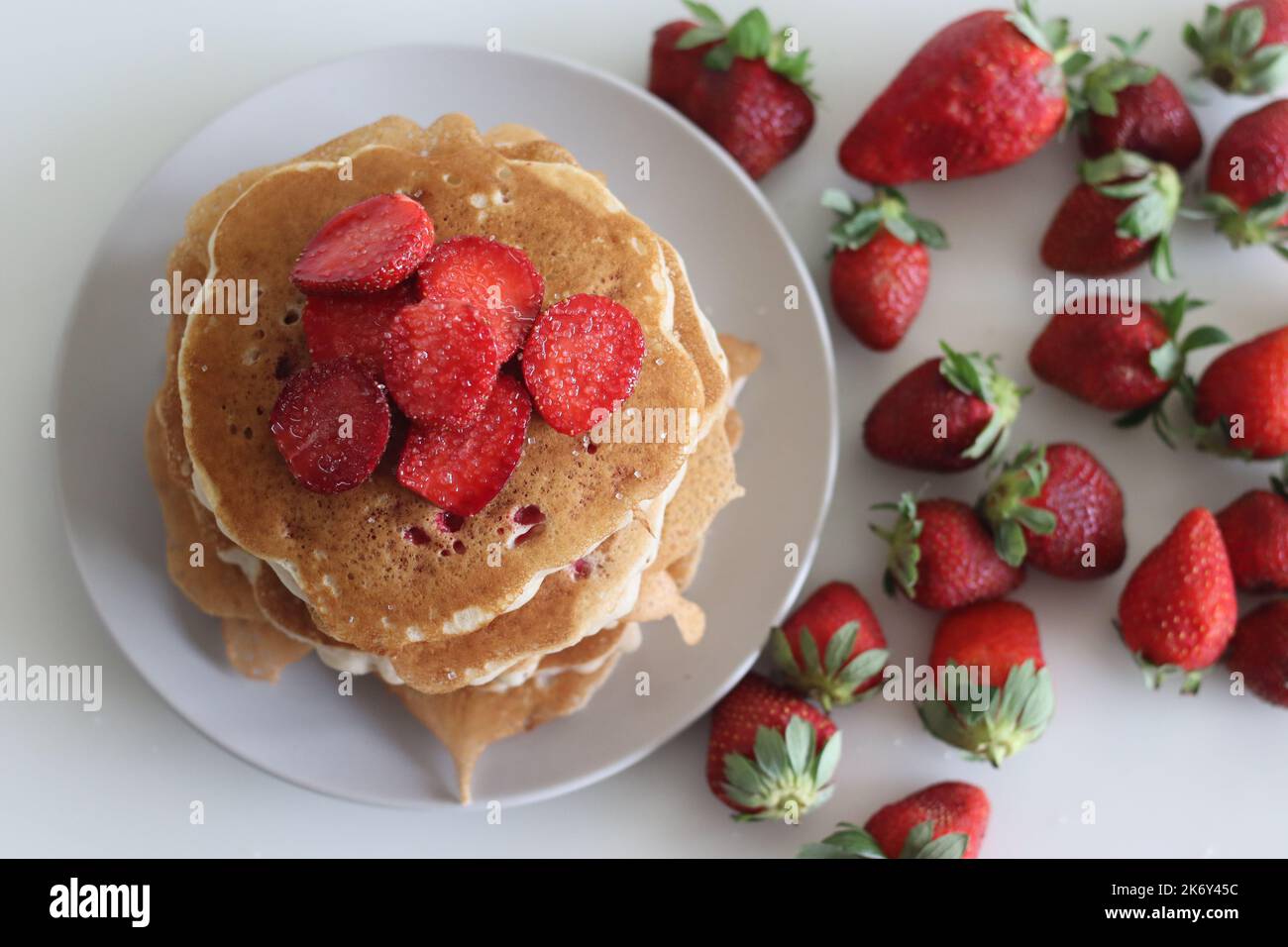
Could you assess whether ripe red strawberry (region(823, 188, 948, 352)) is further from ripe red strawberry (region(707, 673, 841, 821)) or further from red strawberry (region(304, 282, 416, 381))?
red strawberry (region(304, 282, 416, 381))

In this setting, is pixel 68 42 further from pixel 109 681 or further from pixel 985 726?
pixel 985 726

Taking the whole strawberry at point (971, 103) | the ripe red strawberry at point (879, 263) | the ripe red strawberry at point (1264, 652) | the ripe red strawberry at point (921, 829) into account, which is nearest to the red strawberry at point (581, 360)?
the ripe red strawberry at point (879, 263)

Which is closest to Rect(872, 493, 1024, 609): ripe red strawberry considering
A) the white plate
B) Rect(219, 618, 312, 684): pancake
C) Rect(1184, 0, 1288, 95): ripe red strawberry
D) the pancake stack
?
the white plate

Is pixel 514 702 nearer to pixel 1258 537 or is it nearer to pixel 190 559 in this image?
pixel 190 559

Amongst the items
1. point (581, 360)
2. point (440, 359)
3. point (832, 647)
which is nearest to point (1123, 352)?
point (832, 647)

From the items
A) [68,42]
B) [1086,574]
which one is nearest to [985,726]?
[1086,574]
